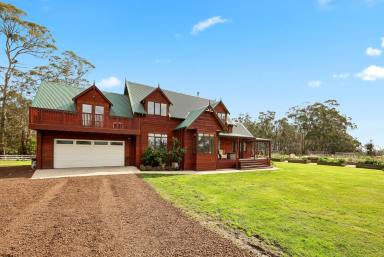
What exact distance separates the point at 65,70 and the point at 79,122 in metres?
21.7

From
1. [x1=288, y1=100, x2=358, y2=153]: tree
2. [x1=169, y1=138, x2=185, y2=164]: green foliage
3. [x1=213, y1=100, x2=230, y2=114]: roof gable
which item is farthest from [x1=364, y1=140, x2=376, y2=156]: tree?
[x1=169, y1=138, x2=185, y2=164]: green foliage

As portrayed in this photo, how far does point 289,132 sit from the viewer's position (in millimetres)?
66375

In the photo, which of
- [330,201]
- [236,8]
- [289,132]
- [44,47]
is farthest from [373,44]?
[289,132]

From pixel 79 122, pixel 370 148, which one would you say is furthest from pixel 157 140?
pixel 370 148

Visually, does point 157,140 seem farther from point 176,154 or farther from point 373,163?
point 373,163

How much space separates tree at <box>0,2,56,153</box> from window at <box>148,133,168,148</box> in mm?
22284

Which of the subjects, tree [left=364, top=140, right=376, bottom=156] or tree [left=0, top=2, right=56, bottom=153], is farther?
tree [left=364, top=140, right=376, bottom=156]

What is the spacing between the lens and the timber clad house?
15758 millimetres

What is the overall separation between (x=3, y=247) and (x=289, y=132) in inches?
2791

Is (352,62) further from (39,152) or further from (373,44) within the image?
(39,152)

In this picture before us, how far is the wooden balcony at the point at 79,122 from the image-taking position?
14344mm

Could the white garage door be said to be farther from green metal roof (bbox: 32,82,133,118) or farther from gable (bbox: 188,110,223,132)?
gable (bbox: 188,110,223,132)

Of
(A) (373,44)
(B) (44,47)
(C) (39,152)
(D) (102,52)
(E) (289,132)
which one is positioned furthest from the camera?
(E) (289,132)

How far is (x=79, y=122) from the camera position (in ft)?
51.9
